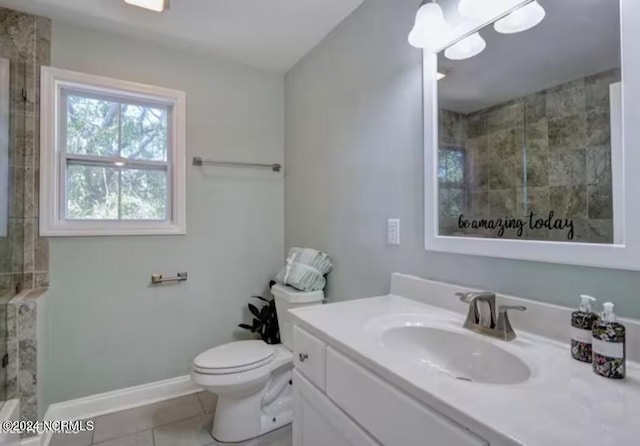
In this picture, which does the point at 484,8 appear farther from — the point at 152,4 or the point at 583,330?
the point at 152,4

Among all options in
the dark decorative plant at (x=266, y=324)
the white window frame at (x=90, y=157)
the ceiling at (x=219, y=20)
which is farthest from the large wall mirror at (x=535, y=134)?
the white window frame at (x=90, y=157)

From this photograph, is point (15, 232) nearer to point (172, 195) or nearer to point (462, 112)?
point (172, 195)

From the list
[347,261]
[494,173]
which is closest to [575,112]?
[494,173]

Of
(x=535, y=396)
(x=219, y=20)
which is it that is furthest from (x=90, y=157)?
(x=535, y=396)

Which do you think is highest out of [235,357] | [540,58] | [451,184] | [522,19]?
[522,19]

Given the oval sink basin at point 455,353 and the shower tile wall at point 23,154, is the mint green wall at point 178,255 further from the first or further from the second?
the oval sink basin at point 455,353

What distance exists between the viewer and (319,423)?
1.08 m

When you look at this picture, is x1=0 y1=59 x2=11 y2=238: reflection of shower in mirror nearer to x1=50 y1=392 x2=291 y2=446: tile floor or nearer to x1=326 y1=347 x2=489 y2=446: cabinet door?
x1=50 y1=392 x2=291 y2=446: tile floor

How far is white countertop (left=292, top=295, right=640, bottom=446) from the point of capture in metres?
0.54

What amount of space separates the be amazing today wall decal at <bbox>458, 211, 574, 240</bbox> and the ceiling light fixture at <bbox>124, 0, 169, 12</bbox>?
1.83 meters

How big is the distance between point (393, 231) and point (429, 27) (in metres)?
0.85

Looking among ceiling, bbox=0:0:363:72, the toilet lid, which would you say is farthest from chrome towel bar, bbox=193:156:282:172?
the toilet lid

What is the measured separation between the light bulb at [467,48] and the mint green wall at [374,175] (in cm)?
16

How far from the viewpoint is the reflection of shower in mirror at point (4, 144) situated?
5.86 ft
